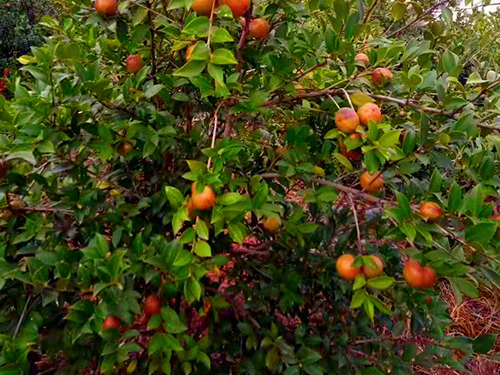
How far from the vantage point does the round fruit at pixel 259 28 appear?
1.24 m

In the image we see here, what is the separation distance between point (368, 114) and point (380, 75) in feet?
0.80

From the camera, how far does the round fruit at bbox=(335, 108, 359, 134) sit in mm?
1170

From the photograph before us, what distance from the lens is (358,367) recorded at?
1.56 m

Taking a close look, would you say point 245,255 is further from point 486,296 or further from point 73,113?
point 486,296

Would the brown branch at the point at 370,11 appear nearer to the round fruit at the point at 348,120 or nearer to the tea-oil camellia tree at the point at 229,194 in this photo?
the tea-oil camellia tree at the point at 229,194

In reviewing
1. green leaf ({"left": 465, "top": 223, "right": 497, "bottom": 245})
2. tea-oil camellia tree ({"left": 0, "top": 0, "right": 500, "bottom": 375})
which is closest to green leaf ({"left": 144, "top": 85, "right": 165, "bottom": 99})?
tea-oil camellia tree ({"left": 0, "top": 0, "right": 500, "bottom": 375})

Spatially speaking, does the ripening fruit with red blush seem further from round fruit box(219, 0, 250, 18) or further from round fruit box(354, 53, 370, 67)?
round fruit box(354, 53, 370, 67)

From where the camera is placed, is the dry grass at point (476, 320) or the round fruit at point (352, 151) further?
the dry grass at point (476, 320)

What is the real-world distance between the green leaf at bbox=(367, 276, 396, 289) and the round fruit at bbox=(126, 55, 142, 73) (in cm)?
93

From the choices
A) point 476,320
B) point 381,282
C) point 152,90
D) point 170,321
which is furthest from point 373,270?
point 476,320

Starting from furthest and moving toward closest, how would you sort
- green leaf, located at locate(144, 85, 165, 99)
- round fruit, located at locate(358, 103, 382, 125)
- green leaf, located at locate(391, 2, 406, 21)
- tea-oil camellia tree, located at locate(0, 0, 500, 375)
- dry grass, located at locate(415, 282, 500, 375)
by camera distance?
1. dry grass, located at locate(415, 282, 500, 375)
2. green leaf, located at locate(391, 2, 406, 21)
3. green leaf, located at locate(144, 85, 165, 99)
4. round fruit, located at locate(358, 103, 382, 125)
5. tea-oil camellia tree, located at locate(0, 0, 500, 375)

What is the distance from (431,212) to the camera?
104 centimetres

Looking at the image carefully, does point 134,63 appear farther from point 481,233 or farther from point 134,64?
point 481,233

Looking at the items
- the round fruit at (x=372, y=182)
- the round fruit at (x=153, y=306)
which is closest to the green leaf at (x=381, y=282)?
Answer: the round fruit at (x=372, y=182)
